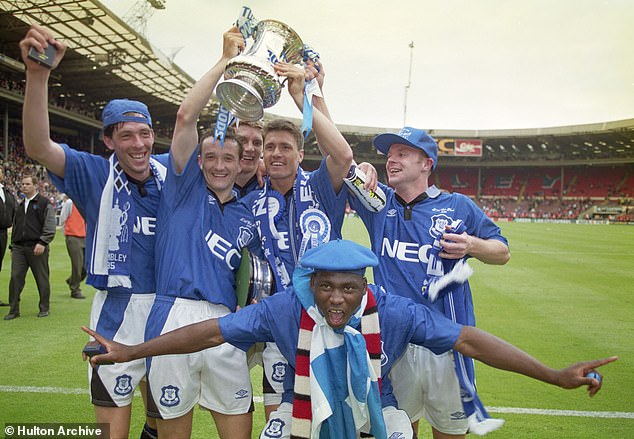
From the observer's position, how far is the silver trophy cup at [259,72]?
2.38 metres

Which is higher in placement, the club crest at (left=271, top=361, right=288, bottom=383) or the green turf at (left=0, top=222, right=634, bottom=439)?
the club crest at (left=271, top=361, right=288, bottom=383)

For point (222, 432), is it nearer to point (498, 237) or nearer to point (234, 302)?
point (234, 302)

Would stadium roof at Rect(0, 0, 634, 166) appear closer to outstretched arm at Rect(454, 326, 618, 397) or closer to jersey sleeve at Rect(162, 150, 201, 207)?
jersey sleeve at Rect(162, 150, 201, 207)

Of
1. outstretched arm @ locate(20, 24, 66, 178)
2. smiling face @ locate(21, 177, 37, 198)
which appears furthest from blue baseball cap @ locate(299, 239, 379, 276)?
smiling face @ locate(21, 177, 37, 198)

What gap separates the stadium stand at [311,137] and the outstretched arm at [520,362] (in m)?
22.6

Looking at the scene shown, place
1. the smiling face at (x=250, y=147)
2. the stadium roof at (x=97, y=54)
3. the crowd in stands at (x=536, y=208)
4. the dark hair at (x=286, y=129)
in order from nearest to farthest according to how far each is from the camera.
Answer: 1. the dark hair at (x=286, y=129)
2. the smiling face at (x=250, y=147)
3. the stadium roof at (x=97, y=54)
4. the crowd in stands at (x=536, y=208)

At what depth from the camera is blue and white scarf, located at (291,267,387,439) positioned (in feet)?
7.70

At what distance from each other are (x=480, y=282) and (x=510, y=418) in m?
7.43

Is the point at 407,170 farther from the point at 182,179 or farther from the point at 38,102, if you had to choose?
the point at 38,102

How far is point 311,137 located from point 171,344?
5149 centimetres

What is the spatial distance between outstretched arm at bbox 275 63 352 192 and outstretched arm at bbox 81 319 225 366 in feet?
3.84

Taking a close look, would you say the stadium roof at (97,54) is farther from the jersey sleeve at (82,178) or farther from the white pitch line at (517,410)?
the jersey sleeve at (82,178)

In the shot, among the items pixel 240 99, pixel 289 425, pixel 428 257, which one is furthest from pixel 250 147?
pixel 289 425

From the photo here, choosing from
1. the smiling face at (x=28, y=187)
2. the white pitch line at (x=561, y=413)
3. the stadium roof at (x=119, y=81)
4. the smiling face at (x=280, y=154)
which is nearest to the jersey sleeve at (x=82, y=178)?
the smiling face at (x=280, y=154)
